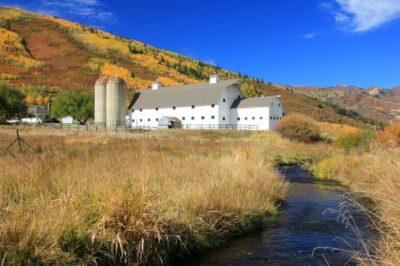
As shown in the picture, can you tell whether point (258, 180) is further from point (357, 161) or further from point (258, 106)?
point (258, 106)

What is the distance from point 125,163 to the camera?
9.93m

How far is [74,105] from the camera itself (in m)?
73.2

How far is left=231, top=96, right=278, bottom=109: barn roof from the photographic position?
6109 centimetres

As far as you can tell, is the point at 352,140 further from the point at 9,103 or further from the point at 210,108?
the point at 9,103

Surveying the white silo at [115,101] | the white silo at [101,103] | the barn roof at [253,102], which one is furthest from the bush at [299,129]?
the white silo at [101,103]

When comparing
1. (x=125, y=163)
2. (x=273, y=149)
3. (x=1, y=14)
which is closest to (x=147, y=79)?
(x=1, y=14)

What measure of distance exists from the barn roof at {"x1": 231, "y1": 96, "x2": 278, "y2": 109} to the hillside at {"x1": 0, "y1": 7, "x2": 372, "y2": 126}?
44.4 meters

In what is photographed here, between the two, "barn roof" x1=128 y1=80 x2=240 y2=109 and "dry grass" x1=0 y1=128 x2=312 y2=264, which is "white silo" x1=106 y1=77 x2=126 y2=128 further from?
"dry grass" x1=0 y1=128 x2=312 y2=264

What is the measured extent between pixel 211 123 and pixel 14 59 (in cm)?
8714

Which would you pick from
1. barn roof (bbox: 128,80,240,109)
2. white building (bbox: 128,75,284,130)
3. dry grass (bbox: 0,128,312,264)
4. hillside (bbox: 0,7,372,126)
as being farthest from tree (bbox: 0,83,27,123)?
dry grass (bbox: 0,128,312,264)

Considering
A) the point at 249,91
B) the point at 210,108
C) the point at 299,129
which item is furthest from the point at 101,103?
the point at 249,91

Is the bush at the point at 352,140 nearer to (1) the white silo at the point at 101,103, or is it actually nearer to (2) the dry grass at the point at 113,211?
(2) the dry grass at the point at 113,211

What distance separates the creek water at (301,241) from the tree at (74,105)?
63.2 metres

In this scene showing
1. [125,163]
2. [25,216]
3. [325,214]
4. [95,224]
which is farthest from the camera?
[325,214]
